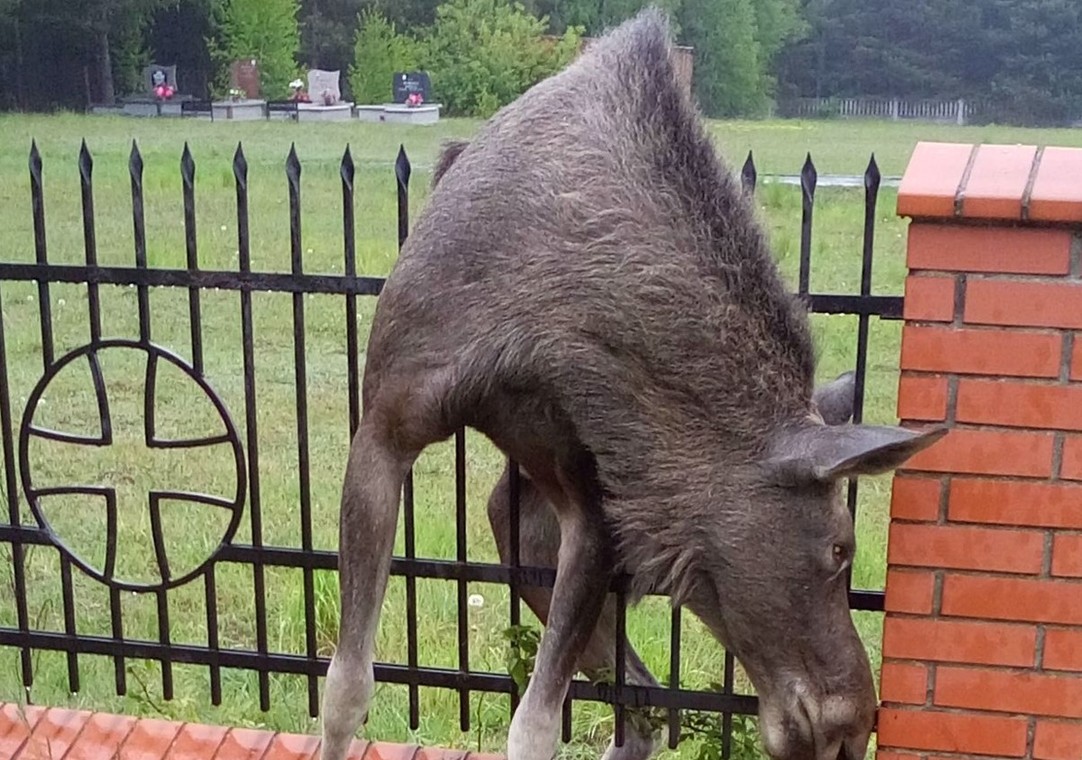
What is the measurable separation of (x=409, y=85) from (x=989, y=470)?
11.5 m

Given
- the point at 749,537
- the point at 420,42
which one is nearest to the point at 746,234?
the point at 749,537

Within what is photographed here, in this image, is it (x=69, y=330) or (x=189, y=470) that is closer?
(x=189, y=470)

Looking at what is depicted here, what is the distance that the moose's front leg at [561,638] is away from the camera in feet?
8.33

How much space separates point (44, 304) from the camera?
127 inches

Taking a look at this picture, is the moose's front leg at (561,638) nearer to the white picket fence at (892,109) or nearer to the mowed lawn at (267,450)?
the mowed lawn at (267,450)

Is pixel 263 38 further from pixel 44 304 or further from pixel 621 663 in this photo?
→ pixel 621 663

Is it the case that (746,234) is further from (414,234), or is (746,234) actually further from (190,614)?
(190,614)

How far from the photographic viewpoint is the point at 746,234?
2.33m

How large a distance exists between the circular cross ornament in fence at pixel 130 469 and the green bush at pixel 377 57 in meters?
5.94

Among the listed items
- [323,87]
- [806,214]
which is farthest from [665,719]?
[323,87]

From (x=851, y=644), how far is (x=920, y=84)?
13601 mm

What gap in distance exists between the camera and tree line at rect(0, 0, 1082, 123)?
462 inches

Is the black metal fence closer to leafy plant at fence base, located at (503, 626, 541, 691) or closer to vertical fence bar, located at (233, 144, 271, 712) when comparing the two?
vertical fence bar, located at (233, 144, 271, 712)

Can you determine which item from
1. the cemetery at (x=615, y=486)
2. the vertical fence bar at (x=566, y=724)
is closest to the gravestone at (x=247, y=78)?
the cemetery at (x=615, y=486)
